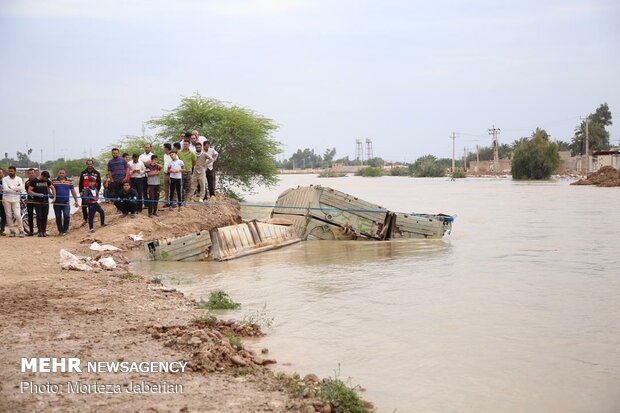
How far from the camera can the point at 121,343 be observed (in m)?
6.32

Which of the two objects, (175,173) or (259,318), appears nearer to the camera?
(259,318)

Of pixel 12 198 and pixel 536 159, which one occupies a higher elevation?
pixel 536 159

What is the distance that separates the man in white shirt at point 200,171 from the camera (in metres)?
15.7

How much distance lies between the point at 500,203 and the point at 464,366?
29956 millimetres

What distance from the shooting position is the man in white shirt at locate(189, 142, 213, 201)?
15.7m

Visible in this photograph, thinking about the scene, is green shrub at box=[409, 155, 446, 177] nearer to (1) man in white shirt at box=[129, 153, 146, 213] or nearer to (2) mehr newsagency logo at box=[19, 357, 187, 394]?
(1) man in white shirt at box=[129, 153, 146, 213]

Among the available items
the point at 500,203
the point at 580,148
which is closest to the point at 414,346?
the point at 500,203

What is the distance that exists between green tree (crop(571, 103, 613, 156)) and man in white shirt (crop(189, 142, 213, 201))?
262 ft

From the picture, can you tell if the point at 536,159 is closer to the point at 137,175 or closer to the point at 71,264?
the point at 137,175

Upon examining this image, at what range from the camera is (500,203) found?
115 feet

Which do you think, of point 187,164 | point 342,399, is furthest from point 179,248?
point 342,399

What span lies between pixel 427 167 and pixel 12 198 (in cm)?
9626

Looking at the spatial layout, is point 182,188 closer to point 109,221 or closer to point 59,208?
point 109,221

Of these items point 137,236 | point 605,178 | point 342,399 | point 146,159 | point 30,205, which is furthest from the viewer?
point 605,178
